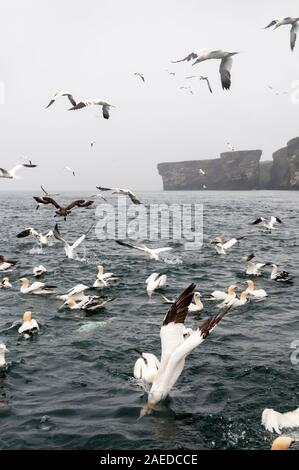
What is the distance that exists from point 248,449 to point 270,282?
1184 cm

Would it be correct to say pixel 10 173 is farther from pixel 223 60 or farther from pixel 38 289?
pixel 223 60

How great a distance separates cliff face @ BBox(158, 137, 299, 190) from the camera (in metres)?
144

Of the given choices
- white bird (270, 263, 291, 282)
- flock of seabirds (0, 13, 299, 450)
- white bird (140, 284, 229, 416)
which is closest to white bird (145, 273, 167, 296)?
flock of seabirds (0, 13, 299, 450)

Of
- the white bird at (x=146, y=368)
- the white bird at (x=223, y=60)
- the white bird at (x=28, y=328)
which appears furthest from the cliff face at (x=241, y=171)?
the white bird at (x=146, y=368)

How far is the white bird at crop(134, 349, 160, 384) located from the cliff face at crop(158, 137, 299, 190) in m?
139

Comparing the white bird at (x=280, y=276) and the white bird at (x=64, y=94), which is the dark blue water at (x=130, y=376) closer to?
the white bird at (x=280, y=276)

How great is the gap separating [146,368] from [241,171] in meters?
167

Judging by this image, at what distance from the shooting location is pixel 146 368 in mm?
9531

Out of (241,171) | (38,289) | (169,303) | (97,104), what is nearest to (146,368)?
(169,303)

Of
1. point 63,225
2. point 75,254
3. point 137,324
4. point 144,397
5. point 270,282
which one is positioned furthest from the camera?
point 63,225

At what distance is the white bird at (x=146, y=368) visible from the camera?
30.7 ft
